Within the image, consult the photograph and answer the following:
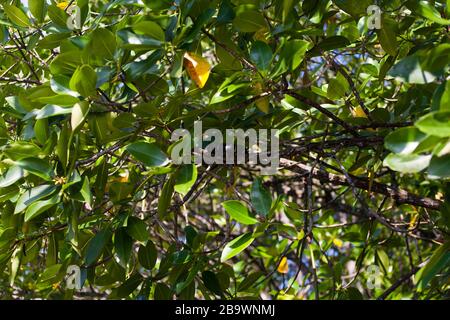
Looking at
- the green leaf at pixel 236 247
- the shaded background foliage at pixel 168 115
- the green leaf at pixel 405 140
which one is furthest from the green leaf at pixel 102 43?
the green leaf at pixel 405 140

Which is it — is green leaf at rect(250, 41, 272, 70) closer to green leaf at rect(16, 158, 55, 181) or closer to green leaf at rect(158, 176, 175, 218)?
green leaf at rect(158, 176, 175, 218)

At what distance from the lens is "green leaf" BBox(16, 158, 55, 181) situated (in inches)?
46.1

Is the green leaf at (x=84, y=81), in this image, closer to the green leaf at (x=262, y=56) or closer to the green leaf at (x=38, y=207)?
the green leaf at (x=38, y=207)

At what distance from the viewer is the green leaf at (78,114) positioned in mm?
1114

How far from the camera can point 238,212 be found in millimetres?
1337

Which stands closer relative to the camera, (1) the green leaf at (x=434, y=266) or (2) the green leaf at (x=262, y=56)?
(1) the green leaf at (x=434, y=266)

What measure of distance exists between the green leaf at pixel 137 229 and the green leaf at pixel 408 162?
1.88 ft

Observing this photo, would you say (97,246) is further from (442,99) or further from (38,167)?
(442,99)

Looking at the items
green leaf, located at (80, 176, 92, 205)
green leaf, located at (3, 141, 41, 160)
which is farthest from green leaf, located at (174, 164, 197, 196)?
green leaf, located at (3, 141, 41, 160)

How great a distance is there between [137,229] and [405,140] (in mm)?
617

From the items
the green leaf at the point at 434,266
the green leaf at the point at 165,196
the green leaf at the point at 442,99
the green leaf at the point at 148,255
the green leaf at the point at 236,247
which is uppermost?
the green leaf at the point at 442,99

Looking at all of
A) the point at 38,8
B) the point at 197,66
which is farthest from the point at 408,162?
the point at 38,8

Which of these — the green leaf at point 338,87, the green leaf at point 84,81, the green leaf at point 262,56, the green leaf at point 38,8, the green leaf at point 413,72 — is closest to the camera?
the green leaf at point 413,72
